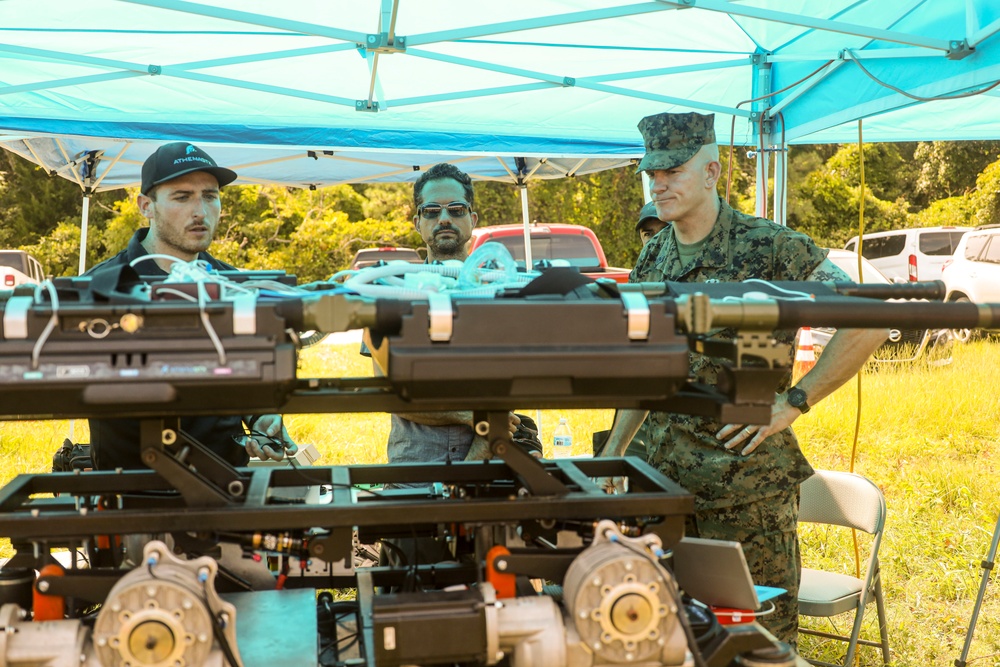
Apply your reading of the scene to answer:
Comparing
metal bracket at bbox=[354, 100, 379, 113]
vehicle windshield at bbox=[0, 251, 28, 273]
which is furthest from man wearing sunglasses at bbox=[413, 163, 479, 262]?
vehicle windshield at bbox=[0, 251, 28, 273]

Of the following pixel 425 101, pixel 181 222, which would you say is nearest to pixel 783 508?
pixel 181 222

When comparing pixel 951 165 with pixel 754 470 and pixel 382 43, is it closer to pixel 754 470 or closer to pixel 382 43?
pixel 382 43

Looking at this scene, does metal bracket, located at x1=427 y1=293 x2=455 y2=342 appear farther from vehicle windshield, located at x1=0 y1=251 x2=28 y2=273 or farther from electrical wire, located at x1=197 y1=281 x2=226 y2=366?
vehicle windshield, located at x1=0 y1=251 x2=28 y2=273

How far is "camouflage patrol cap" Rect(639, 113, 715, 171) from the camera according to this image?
2.94 m

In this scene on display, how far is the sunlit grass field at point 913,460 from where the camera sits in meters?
4.41

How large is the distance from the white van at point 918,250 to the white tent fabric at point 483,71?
9824mm

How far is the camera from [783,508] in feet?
9.32

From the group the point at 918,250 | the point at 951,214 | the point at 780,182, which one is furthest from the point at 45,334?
the point at 951,214

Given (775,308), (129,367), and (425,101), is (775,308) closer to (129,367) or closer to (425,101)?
(129,367)

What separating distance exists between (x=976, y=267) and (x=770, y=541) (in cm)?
1180

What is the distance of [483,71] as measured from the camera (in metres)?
5.05

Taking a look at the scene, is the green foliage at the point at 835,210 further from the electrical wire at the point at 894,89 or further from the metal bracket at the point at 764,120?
the electrical wire at the point at 894,89

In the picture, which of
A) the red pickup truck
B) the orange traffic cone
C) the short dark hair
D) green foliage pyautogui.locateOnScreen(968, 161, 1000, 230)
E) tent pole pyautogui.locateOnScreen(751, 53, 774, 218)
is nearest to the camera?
the short dark hair

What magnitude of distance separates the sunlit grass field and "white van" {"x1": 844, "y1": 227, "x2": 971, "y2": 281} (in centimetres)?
401
